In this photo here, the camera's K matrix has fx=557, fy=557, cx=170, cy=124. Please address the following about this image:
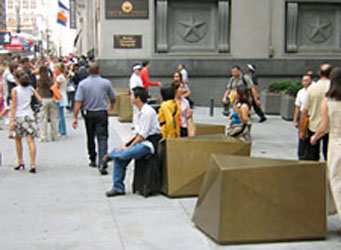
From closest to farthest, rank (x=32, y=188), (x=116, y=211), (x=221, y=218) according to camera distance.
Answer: (x=221, y=218) → (x=116, y=211) → (x=32, y=188)

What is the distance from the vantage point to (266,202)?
233 inches

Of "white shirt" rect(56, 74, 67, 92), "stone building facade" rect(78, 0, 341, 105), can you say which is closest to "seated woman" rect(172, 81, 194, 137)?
"white shirt" rect(56, 74, 67, 92)

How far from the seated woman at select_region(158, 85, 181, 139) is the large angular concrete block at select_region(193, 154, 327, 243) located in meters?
2.20

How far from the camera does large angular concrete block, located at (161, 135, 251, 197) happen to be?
7820 mm

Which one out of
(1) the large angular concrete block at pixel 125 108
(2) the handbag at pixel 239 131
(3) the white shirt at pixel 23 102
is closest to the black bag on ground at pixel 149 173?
(2) the handbag at pixel 239 131

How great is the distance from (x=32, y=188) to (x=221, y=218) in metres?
3.82

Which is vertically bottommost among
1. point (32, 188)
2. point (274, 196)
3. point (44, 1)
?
point (32, 188)

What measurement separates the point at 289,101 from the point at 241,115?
8.38m

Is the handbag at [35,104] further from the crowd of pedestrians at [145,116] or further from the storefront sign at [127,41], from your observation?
the storefront sign at [127,41]

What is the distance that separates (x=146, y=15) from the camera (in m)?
20.6

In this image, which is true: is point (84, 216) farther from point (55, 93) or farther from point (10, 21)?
point (10, 21)

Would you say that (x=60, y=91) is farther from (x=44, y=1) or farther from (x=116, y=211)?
(x=44, y=1)

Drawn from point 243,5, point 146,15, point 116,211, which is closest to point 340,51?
point 243,5

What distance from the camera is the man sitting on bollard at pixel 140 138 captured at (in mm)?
7695
